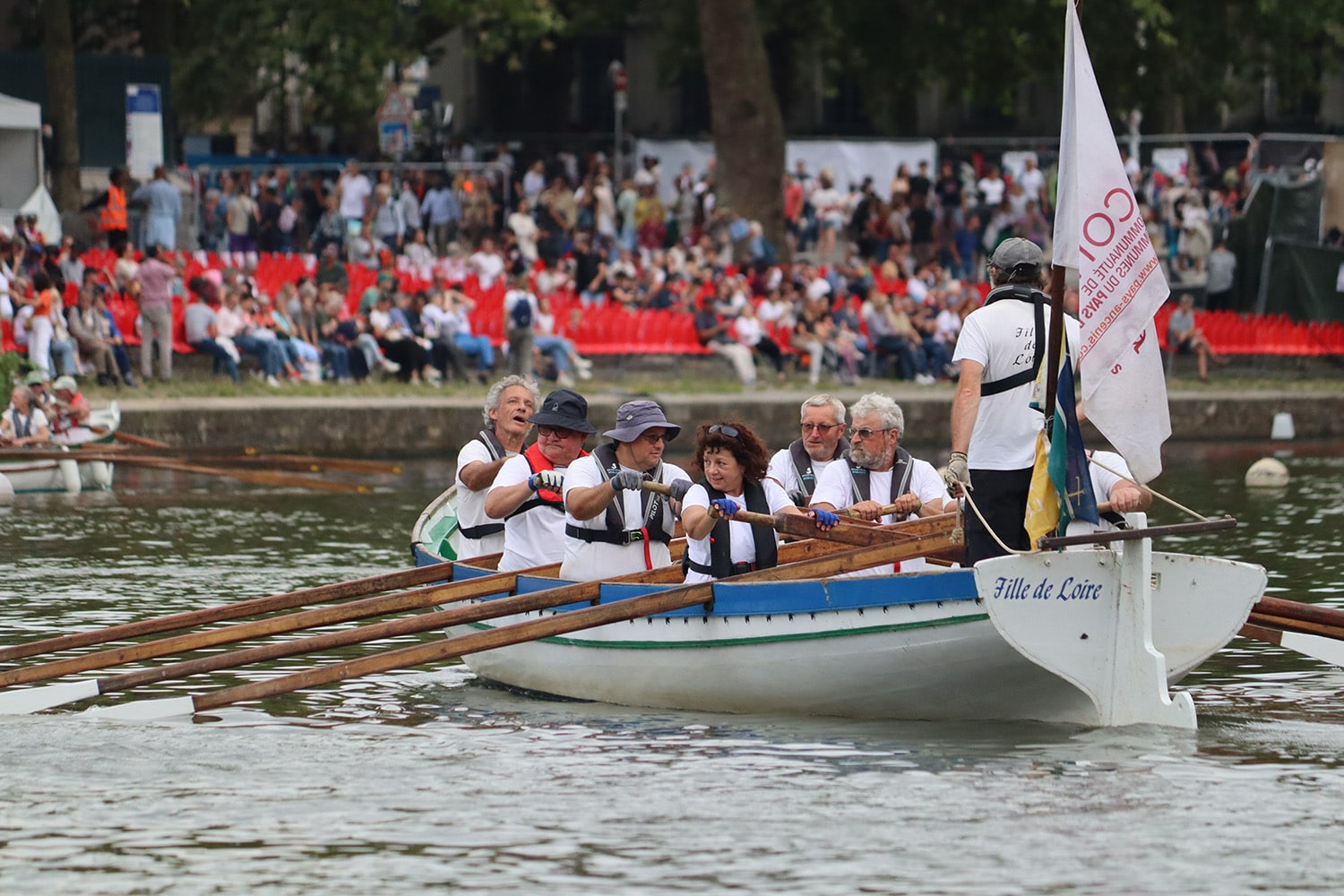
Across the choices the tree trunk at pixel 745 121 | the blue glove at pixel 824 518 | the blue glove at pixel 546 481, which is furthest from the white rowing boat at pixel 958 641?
the tree trunk at pixel 745 121

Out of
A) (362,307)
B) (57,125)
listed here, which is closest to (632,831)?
(362,307)

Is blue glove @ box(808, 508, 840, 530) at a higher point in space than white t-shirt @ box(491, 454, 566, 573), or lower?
higher

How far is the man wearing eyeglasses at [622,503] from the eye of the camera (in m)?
10.6

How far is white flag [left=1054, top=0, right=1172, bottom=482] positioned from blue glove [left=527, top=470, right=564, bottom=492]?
280cm

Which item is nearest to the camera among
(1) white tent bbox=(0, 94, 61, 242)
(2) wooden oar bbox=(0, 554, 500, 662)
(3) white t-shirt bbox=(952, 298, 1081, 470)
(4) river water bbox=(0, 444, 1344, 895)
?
(4) river water bbox=(0, 444, 1344, 895)

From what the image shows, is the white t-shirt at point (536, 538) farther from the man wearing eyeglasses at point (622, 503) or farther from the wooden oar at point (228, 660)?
the wooden oar at point (228, 660)

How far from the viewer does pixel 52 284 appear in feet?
77.6

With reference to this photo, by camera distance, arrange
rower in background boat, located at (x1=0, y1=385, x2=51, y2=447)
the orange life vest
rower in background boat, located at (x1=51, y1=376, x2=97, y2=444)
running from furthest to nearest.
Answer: the orange life vest, rower in background boat, located at (x1=51, y1=376, x2=97, y2=444), rower in background boat, located at (x1=0, y1=385, x2=51, y2=447)

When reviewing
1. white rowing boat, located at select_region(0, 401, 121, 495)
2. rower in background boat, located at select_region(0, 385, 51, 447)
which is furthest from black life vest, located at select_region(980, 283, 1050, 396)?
rower in background boat, located at select_region(0, 385, 51, 447)

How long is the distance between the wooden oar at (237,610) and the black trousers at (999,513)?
311 centimetres

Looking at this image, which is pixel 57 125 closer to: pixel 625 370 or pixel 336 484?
pixel 625 370

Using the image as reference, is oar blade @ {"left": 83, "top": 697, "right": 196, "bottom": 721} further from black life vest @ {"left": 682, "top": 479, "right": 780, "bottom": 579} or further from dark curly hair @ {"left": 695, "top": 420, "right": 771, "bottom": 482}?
dark curly hair @ {"left": 695, "top": 420, "right": 771, "bottom": 482}

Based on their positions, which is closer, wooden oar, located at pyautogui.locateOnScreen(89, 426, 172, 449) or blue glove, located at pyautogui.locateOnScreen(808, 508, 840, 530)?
blue glove, located at pyautogui.locateOnScreen(808, 508, 840, 530)

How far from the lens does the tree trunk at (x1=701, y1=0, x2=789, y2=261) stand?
1234 inches
